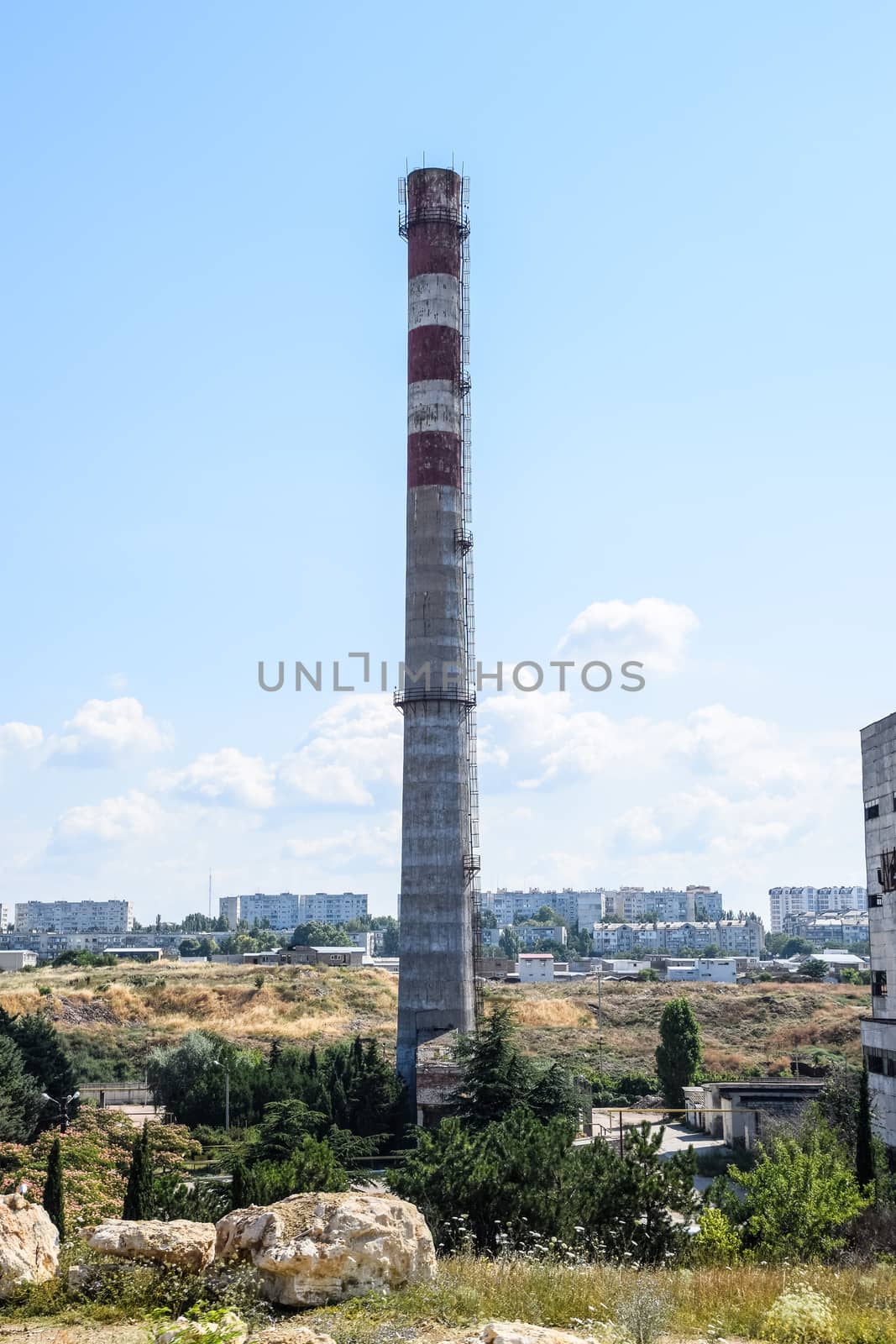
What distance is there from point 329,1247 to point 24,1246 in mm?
4083

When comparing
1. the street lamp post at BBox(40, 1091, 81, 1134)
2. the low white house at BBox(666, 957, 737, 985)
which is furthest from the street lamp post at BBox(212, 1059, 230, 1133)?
the low white house at BBox(666, 957, 737, 985)

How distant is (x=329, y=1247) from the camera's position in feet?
46.6

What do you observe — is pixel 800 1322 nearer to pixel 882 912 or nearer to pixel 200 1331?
pixel 200 1331

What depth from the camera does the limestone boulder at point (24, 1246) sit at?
14.9 m

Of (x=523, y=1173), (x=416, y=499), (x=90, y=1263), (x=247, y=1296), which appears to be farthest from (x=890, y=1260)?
(x=416, y=499)

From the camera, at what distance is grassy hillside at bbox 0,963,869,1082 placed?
228ft

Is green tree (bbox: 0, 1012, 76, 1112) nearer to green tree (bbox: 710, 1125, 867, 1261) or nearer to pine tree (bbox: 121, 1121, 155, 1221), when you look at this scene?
pine tree (bbox: 121, 1121, 155, 1221)

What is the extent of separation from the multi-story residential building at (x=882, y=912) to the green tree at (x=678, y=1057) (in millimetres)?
19098

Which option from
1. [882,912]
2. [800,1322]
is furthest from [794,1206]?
[882,912]

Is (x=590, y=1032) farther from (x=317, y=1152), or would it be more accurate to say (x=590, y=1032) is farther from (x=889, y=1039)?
(x=317, y=1152)

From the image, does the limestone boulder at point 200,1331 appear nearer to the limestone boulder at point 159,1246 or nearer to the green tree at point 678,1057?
the limestone boulder at point 159,1246

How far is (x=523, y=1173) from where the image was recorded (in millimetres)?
21266

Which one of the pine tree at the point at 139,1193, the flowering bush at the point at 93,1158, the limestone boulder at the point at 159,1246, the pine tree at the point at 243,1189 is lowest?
the flowering bush at the point at 93,1158

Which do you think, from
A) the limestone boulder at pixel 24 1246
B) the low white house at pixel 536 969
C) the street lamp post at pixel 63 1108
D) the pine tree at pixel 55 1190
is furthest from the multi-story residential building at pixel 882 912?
the low white house at pixel 536 969
